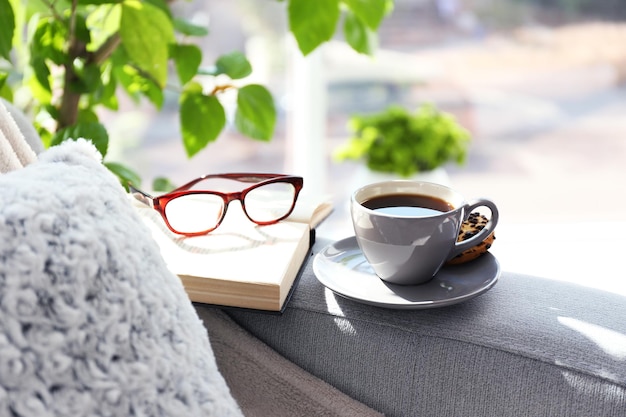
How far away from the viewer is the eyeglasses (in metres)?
0.61

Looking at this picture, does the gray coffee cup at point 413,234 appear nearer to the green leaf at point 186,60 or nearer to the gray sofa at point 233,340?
the gray sofa at point 233,340

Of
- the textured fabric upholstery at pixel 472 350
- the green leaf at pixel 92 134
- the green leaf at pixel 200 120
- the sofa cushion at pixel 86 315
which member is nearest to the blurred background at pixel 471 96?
the green leaf at pixel 200 120

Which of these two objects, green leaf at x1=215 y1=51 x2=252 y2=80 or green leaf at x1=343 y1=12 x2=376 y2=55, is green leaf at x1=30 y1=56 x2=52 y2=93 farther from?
green leaf at x1=343 y1=12 x2=376 y2=55

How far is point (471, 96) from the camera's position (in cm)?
199

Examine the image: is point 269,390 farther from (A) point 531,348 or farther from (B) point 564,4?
(B) point 564,4

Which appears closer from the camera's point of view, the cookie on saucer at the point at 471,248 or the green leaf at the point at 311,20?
the cookie on saucer at the point at 471,248

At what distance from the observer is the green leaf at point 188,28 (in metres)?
0.89

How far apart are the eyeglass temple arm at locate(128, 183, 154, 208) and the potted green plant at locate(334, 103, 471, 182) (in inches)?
40.8

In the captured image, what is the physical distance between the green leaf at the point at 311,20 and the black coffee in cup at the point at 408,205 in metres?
0.25

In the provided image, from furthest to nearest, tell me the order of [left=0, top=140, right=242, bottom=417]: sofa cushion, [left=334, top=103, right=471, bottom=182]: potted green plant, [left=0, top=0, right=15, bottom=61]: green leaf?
[left=334, top=103, right=471, bottom=182]: potted green plant → [left=0, top=0, right=15, bottom=61]: green leaf → [left=0, top=140, right=242, bottom=417]: sofa cushion

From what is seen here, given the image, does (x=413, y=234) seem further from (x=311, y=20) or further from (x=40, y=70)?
(x=40, y=70)

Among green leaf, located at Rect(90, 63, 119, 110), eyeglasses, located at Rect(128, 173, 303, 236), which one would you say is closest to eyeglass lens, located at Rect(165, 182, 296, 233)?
→ eyeglasses, located at Rect(128, 173, 303, 236)

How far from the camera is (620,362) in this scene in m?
0.47

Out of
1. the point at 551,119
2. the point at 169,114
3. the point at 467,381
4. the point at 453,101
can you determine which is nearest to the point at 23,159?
the point at 467,381
